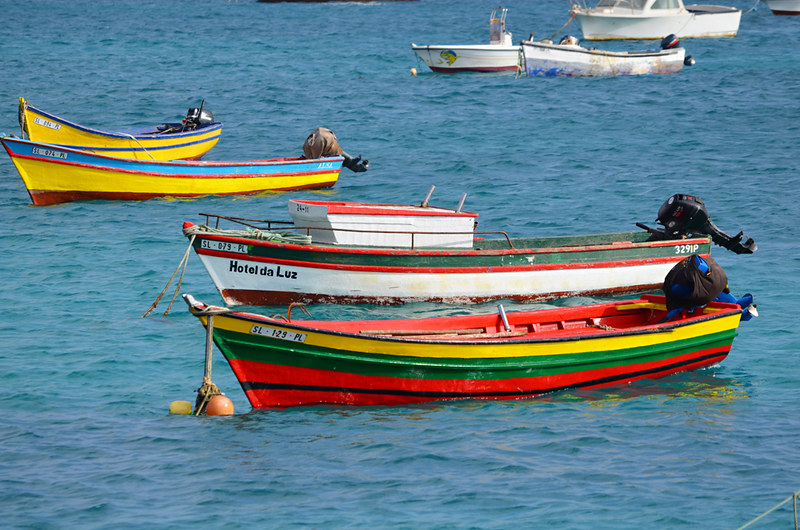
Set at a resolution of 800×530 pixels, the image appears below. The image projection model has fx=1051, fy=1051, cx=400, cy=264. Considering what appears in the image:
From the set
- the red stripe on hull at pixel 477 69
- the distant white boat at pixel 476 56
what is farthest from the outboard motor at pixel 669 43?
the red stripe on hull at pixel 477 69

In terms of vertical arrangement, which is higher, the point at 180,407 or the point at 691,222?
the point at 691,222

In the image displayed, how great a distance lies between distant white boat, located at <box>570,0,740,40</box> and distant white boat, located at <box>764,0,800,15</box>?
60.2ft

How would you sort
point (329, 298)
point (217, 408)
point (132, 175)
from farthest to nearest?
point (132, 175) → point (329, 298) → point (217, 408)

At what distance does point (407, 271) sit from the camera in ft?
59.8

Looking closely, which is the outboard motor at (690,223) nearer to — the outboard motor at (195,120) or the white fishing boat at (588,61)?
the outboard motor at (195,120)

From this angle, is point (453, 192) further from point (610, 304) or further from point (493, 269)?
point (610, 304)

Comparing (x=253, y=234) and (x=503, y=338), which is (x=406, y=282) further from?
(x=503, y=338)

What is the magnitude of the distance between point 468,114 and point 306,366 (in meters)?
28.5

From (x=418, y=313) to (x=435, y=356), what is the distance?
4.97m

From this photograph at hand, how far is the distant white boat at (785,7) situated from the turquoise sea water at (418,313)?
37.1 metres

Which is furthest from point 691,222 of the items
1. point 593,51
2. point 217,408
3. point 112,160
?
point 593,51

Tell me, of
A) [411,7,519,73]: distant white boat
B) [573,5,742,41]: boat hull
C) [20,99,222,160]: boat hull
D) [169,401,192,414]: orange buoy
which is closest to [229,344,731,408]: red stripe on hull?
[169,401,192,414]: orange buoy

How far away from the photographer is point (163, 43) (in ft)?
221

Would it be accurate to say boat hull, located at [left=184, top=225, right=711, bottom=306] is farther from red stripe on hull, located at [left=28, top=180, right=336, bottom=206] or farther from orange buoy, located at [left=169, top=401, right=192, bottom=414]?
red stripe on hull, located at [left=28, top=180, right=336, bottom=206]
